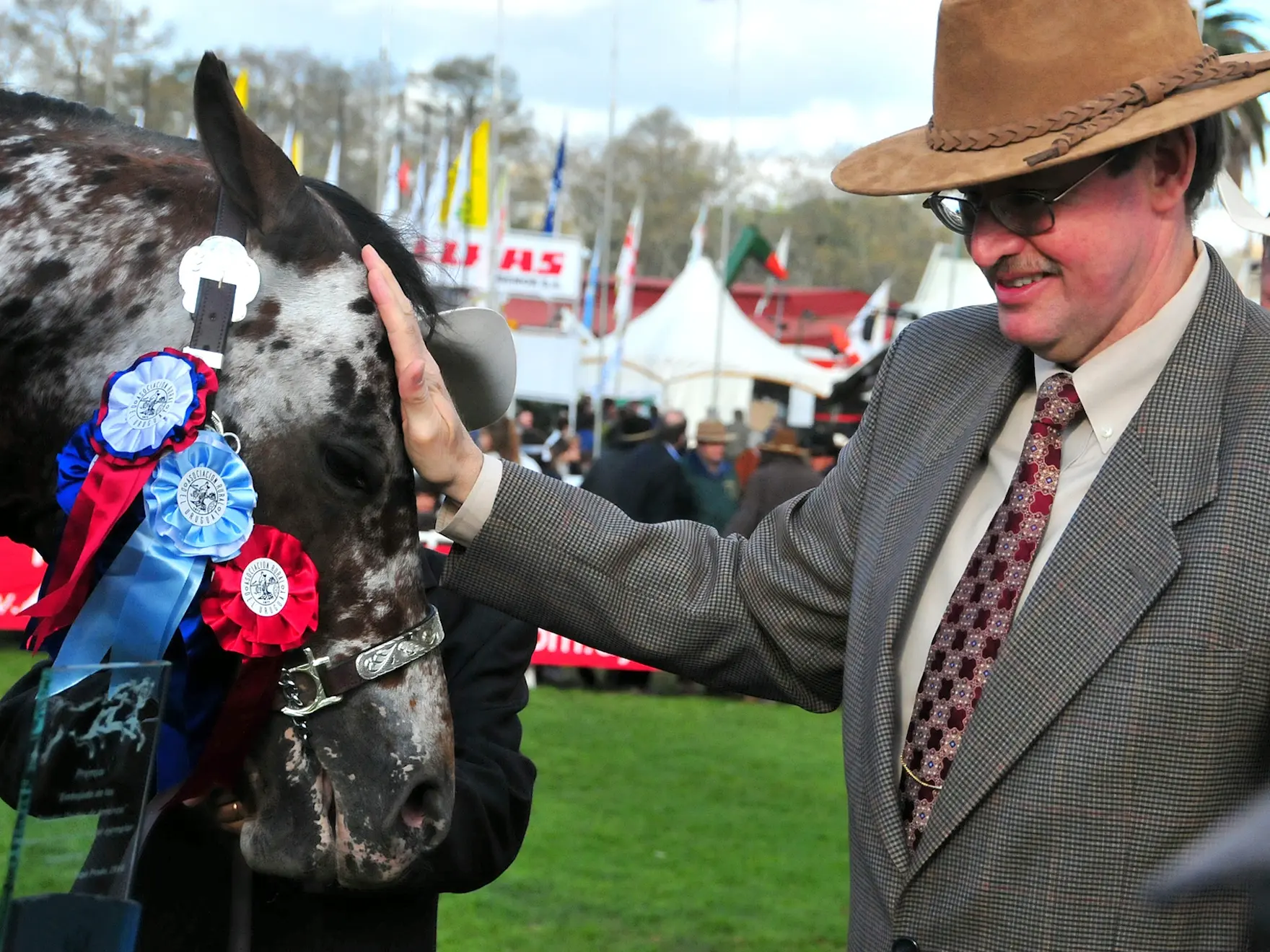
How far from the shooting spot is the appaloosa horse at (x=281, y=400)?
85.8 inches

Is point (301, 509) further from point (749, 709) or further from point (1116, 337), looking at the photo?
point (749, 709)

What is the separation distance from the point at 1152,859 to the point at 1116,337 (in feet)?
2.57

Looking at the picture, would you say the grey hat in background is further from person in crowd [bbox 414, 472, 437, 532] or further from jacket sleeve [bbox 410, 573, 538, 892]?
person in crowd [bbox 414, 472, 437, 532]

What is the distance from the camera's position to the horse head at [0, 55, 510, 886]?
7.15 feet

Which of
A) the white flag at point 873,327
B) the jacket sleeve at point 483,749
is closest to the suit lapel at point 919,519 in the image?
the jacket sleeve at point 483,749

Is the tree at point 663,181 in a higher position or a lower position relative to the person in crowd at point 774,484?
higher

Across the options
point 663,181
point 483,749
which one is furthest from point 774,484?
point 663,181

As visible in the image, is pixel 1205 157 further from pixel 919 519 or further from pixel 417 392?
pixel 417 392

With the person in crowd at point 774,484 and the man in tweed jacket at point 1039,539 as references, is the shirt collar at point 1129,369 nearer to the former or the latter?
the man in tweed jacket at point 1039,539

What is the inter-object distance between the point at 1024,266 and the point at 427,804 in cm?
124

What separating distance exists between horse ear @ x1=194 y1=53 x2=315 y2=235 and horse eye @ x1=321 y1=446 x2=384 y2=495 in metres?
0.38

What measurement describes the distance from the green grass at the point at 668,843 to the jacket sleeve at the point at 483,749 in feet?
9.57

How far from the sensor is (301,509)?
2.19 metres

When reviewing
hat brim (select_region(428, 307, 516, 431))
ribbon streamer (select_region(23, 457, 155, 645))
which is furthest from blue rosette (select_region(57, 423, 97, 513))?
hat brim (select_region(428, 307, 516, 431))
